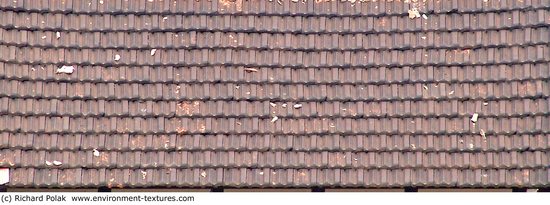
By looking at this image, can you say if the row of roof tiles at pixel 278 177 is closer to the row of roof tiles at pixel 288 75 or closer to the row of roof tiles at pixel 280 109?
the row of roof tiles at pixel 280 109

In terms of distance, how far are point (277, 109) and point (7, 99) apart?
8.19 ft

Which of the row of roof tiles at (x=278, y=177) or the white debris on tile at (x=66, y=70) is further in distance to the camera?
the white debris on tile at (x=66, y=70)

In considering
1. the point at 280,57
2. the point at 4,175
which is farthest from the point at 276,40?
the point at 4,175

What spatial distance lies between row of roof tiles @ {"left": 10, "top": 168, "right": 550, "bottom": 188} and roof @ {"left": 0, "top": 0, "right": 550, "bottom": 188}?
13 mm

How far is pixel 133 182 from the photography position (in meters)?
8.59

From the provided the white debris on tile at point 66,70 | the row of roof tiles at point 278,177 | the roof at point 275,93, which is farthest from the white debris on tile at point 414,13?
the white debris on tile at point 66,70

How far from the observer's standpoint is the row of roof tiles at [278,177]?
8.59m

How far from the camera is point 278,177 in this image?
8633 millimetres

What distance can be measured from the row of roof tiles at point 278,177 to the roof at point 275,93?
0.01m

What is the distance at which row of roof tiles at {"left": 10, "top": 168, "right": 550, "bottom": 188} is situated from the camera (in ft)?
28.2

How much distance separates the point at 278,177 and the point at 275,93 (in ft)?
2.61

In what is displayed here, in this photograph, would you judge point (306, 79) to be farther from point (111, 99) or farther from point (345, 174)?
point (111, 99)

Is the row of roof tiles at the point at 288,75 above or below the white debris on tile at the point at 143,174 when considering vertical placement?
above

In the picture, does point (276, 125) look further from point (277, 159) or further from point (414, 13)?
point (414, 13)
